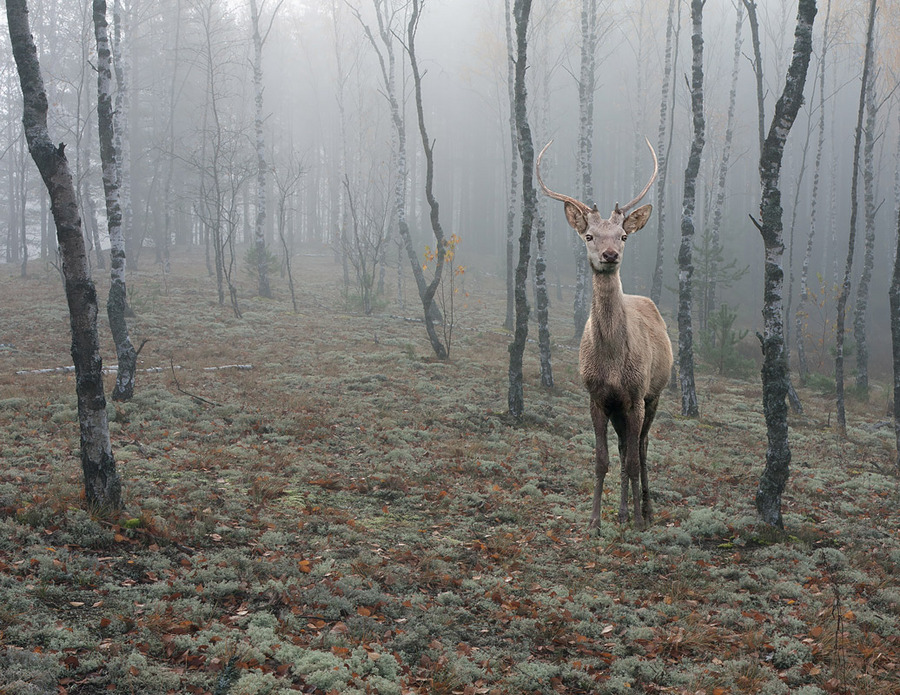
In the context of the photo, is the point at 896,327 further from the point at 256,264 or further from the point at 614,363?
the point at 256,264

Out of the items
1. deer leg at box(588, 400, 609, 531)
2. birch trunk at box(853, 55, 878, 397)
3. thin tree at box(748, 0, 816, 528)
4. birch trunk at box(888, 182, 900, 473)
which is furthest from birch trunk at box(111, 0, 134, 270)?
birch trunk at box(853, 55, 878, 397)

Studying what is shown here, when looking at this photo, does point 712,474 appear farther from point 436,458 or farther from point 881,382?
point 881,382

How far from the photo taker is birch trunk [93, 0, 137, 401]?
36.5ft

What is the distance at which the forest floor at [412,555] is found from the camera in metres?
4.50

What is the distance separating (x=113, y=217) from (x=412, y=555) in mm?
9506

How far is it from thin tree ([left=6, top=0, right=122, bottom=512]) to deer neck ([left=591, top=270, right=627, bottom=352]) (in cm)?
544

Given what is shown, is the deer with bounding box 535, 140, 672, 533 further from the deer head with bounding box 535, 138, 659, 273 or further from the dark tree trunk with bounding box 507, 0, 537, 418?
the dark tree trunk with bounding box 507, 0, 537, 418

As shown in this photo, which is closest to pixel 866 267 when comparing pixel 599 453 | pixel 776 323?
pixel 776 323

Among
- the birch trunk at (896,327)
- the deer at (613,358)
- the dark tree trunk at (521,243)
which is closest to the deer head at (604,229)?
the deer at (613,358)

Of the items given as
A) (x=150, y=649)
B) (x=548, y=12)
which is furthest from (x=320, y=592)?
(x=548, y=12)

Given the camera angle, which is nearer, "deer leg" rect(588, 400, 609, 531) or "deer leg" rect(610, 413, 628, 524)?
"deer leg" rect(588, 400, 609, 531)

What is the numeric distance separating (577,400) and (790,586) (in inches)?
353

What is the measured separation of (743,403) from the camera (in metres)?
16.3

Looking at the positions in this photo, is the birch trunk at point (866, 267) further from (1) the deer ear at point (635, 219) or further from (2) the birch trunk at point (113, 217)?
(2) the birch trunk at point (113, 217)
